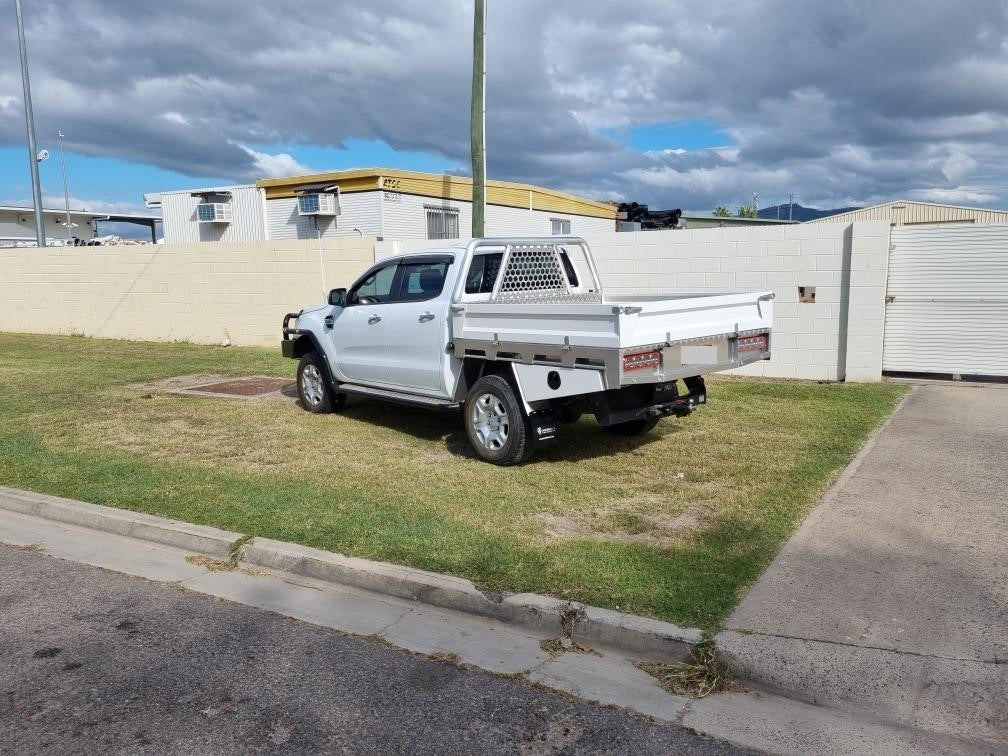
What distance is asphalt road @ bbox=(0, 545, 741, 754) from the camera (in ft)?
11.4

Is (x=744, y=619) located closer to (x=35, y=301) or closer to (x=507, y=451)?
(x=507, y=451)

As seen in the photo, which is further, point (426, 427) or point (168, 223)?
point (168, 223)

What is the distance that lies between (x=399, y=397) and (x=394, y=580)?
12.3 ft

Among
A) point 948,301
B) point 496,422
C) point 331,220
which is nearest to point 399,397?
point 496,422

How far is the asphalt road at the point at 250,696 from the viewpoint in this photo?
11.4 feet

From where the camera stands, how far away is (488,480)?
6.96 metres

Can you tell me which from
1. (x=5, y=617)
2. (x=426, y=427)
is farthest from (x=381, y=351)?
(x=5, y=617)

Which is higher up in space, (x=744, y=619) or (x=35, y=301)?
(x=35, y=301)

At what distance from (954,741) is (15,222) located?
61610 millimetres

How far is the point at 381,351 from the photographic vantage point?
8750 millimetres

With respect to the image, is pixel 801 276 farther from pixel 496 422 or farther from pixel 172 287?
pixel 172 287

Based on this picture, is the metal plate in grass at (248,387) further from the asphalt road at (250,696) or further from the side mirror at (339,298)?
the asphalt road at (250,696)

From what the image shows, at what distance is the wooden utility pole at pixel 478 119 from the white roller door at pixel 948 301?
6.08m

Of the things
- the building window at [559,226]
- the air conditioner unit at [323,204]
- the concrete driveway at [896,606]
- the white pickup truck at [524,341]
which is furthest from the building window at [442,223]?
the concrete driveway at [896,606]
